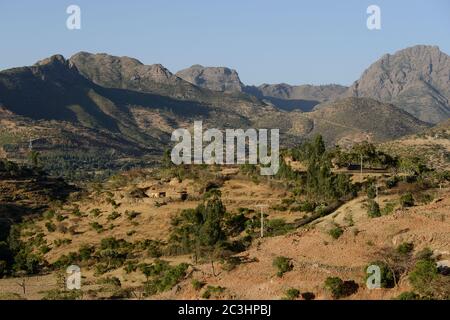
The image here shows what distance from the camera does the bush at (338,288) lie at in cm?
3606

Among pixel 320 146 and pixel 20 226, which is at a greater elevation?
pixel 320 146

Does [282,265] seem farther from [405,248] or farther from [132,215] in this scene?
[132,215]

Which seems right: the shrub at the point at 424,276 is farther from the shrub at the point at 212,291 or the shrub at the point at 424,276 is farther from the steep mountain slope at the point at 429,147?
the steep mountain slope at the point at 429,147

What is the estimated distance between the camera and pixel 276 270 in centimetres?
3991

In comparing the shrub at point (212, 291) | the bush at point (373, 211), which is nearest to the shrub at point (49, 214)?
the bush at point (373, 211)

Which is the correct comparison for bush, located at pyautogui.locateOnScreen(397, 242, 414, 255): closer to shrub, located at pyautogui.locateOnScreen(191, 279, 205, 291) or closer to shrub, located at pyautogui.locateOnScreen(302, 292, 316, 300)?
shrub, located at pyautogui.locateOnScreen(302, 292, 316, 300)

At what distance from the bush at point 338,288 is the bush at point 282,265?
10.8 ft

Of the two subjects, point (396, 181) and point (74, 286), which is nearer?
point (74, 286)

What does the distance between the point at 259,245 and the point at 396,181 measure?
111ft

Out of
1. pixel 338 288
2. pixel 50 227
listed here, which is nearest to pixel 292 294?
pixel 338 288

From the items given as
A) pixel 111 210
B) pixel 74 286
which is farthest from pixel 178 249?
pixel 111 210
